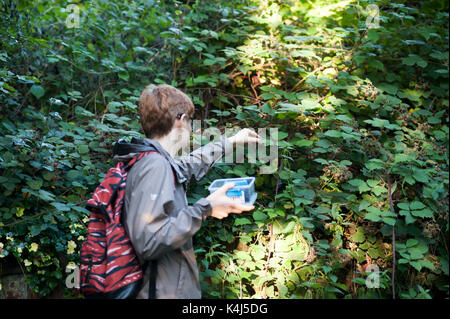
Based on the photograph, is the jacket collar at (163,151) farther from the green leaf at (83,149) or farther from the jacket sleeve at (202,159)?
the green leaf at (83,149)

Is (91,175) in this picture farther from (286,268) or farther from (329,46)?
(329,46)

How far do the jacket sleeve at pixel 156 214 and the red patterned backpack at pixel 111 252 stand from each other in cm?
6

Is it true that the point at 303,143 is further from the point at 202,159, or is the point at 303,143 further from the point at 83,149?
the point at 83,149

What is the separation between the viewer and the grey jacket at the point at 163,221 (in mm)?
1625

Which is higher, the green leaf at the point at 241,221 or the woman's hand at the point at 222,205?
the woman's hand at the point at 222,205

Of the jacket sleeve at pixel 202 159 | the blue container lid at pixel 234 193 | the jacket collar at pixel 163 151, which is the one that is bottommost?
the jacket sleeve at pixel 202 159

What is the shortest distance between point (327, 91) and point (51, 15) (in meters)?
3.57

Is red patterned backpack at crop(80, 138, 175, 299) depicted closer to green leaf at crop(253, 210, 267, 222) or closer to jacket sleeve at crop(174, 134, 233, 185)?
jacket sleeve at crop(174, 134, 233, 185)

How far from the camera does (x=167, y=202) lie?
1.69m

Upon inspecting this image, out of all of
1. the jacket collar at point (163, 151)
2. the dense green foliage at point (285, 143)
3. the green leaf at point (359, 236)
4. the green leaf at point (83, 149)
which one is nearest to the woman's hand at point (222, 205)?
the jacket collar at point (163, 151)

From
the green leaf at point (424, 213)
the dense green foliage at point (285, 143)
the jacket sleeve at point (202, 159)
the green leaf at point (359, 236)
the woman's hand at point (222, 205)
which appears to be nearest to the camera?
the woman's hand at point (222, 205)

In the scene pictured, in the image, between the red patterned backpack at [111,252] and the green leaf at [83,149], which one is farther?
the green leaf at [83,149]
